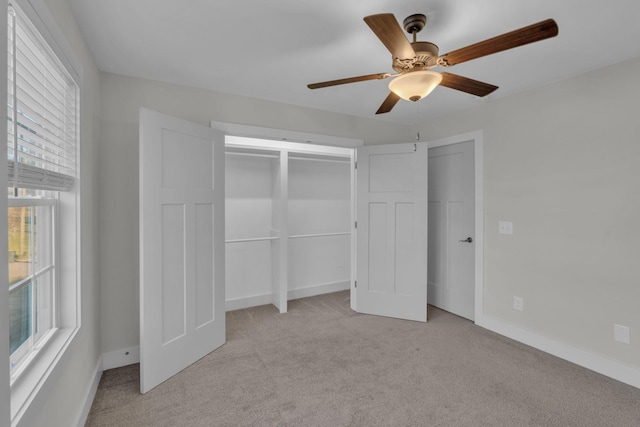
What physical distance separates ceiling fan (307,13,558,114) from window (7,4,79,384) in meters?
1.38

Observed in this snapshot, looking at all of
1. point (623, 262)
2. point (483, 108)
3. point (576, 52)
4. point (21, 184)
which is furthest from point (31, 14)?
point (623, 262)

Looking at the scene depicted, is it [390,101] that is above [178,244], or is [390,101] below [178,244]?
above

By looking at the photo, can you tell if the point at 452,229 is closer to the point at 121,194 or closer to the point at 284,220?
the point at 284,220

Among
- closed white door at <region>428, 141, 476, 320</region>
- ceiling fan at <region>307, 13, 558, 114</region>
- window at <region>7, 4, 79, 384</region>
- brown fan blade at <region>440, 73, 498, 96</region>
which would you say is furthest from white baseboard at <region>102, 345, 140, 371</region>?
closed white door at <region>428, 141, 476, 320</region>

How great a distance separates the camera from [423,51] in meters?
1.65

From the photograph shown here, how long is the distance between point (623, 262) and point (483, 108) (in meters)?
1.85

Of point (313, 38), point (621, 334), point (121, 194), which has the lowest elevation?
point (621, 334)

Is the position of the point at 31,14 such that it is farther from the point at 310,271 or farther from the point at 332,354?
the point at 310,271

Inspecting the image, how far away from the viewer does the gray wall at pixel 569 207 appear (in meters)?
2.38

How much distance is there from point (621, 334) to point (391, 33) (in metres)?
2.80

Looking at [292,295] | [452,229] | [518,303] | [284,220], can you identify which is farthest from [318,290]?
[518,303]

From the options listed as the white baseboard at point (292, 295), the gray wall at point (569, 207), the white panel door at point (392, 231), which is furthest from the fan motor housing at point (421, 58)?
the white baseboard at point (292, 295)

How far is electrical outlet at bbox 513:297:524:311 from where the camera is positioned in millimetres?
3045

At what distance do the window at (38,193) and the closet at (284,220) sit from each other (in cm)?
181
